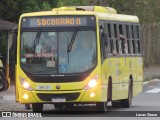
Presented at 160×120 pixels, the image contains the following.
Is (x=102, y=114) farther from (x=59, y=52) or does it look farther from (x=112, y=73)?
(x=59, y=52)

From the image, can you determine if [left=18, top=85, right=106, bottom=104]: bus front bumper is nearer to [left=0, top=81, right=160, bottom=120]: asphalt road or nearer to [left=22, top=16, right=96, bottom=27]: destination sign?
[left=0, top=81, right=160, bottom=120]: asphalt road

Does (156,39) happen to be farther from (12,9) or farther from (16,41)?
(16,41)

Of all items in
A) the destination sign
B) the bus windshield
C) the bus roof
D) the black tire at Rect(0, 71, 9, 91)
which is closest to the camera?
the bus windshield

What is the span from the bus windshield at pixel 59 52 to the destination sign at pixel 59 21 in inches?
7.7

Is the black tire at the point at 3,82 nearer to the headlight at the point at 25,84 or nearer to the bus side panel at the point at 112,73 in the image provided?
the bus side panel at the point at 112,73

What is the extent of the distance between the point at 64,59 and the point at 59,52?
235 millimetres

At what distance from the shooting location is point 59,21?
18.7 m

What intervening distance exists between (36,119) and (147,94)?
518 inches

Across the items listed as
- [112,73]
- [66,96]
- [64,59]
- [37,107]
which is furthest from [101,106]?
[37,107]

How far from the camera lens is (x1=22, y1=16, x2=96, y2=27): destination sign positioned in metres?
18.6

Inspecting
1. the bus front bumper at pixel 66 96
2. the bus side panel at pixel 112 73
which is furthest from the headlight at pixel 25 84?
the bus side panel at pixel 112 73

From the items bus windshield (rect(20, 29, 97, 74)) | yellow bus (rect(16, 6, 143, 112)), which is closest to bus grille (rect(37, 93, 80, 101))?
yellow bus (rect(16, 6, 143, 112))

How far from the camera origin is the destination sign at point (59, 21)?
18609mm

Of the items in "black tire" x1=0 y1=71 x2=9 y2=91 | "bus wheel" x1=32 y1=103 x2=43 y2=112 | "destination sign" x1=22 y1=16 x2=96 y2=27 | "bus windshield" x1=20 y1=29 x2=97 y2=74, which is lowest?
"bus wheel" x1=32 y1=103 x2=43 y2=112
